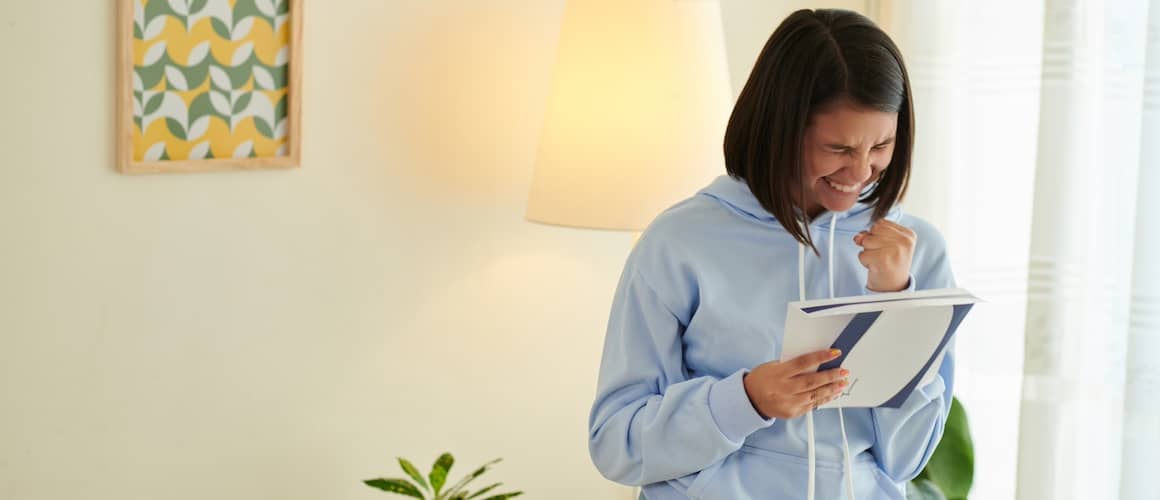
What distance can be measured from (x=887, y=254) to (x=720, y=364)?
206 millimetres

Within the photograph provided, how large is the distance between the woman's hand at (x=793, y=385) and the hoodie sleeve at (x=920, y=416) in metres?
0.13

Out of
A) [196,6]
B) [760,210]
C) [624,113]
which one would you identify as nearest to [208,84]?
[196,6]

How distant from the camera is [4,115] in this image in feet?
5.43

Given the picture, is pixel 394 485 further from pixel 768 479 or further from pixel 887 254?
pixel 887 254

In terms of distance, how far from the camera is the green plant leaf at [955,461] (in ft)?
7.02

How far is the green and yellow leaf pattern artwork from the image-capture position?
1.79 meters

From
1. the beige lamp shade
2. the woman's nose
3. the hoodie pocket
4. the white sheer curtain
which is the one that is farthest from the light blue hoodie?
the white sheer curtain

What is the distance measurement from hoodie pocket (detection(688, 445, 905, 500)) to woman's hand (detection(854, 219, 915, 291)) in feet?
0.65

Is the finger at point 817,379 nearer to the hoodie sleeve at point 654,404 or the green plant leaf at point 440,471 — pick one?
the hoodie sleeve at point 654,404

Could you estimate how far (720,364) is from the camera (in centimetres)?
133

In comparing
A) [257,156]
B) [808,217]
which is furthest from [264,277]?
[808,217]

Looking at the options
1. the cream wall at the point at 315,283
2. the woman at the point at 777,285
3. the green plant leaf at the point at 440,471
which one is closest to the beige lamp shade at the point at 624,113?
the cream wall at the point at 315,283

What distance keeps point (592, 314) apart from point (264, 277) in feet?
2.29

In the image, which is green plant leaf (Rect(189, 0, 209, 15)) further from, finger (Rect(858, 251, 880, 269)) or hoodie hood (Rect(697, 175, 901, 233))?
finger (Rect(858, 251, 880, 269))
